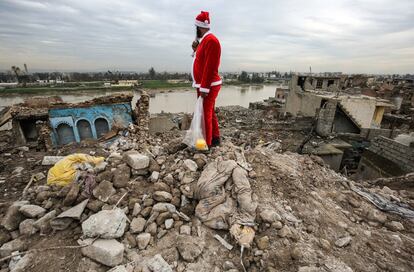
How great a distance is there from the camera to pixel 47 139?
705 centimetres

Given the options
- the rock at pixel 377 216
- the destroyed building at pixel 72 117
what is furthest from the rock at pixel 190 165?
the destroyed building at pixel 72 117

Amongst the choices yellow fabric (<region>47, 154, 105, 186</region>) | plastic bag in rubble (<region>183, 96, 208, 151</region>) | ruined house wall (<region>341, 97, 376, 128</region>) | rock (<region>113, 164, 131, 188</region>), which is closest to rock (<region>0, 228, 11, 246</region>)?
yellow fabric (<region>47, 154, 105, 186</region>)

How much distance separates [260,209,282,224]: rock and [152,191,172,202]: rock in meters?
0.98

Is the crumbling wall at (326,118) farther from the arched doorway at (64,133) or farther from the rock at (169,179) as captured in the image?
the arched doorway at (64,133)

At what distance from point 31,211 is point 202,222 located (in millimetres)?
1730

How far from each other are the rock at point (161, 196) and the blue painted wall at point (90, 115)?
6138mm

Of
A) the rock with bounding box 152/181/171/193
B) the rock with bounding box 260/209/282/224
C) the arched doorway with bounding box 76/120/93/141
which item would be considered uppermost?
the rock with bounding box 152/181/171/193

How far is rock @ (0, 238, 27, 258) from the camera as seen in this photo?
66.2 inches

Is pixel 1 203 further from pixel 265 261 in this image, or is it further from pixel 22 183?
pixel 265 261

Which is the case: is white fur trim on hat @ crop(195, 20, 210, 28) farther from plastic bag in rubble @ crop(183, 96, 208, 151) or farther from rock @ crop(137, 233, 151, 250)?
rock @ crop(137, 233, 151, 250)

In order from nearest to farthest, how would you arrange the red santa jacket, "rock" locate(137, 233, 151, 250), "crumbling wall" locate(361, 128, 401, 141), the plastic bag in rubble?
"rock" locate(137, 233, 151, 250) → the red santa jacket → the plastic bag in rubble → "crumbling wall" locate(361, 128, 401, 141)

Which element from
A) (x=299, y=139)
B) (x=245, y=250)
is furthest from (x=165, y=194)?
(x=299, y=139)

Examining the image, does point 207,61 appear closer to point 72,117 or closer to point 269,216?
point 269,216

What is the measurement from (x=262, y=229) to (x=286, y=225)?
24 cm
